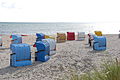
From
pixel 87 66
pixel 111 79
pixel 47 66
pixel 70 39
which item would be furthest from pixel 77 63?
pixel 70 39

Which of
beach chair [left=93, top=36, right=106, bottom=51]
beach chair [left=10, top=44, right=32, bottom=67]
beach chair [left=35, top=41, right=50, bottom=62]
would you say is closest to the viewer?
beach chair [left=10, top=44, right=32, bottom=67]

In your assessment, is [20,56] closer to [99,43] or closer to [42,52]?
[42,52]

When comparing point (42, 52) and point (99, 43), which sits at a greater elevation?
point (99, 43)

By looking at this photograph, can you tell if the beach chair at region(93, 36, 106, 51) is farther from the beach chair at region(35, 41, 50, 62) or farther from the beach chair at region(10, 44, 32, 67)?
the beach chair at region(10, 44, 32, 67)

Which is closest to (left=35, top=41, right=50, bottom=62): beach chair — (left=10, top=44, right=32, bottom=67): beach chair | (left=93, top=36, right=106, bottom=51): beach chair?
(left=10, top=44, right=32, bottom=67): beach chair

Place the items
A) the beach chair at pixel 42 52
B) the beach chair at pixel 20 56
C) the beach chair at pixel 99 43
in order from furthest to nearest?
the beach chair at pixel 99 43 < the beach chair at pixel 42 52 < the beach chair at pixel 20 56

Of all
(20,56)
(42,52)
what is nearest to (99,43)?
(42,52)

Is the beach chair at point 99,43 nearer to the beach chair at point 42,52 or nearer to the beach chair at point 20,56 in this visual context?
the beach chair at point 42,52

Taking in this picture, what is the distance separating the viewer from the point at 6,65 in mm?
8906

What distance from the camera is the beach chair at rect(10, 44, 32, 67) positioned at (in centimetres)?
858

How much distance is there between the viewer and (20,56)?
8727 mm

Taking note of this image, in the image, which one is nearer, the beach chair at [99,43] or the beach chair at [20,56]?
the beach chair at [20,56]

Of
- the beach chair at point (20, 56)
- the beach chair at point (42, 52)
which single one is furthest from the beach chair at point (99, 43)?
the beach chair at point (20, 56)

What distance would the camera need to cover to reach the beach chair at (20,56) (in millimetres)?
8578
